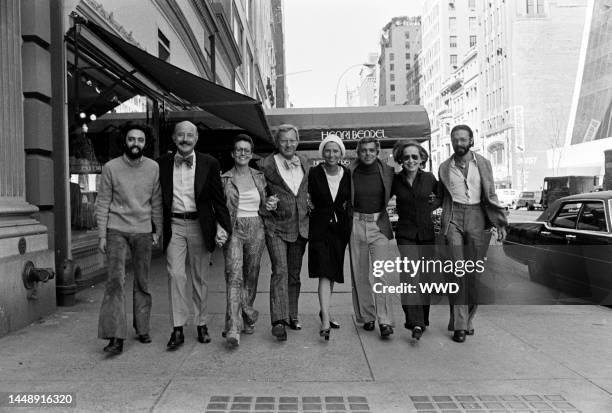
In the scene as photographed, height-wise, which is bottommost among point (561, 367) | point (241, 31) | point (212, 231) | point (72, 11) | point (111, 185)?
point (561, 367)

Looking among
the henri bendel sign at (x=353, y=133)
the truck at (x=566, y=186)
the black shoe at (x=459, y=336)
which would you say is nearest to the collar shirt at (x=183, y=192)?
the black shoe at (x=459, y=336)

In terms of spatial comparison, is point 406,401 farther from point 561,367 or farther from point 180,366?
point 180,366

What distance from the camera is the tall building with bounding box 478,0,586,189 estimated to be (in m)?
73.9

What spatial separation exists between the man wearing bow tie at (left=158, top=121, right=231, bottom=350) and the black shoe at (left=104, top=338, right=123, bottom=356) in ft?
1.38

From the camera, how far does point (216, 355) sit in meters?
4.71

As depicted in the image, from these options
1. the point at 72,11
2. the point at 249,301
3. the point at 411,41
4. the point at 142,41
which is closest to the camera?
the point at 249,301

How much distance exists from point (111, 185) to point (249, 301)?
1746mm

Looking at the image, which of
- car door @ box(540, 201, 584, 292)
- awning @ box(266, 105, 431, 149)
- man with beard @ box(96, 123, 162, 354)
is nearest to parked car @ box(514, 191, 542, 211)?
awning @ box(266, 105, 431, 149)

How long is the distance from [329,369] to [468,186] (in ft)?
7.55

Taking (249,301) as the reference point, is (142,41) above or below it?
above

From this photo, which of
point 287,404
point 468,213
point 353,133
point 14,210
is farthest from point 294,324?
point 353,133

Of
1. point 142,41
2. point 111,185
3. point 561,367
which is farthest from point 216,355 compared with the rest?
point 142,41

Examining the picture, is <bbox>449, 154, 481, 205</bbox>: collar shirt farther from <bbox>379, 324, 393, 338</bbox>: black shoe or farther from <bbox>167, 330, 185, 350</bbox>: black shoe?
<bbox>167, 330, 185, 350</bbox>: black shoe

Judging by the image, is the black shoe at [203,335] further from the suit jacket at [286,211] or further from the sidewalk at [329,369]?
the suit jacket at [286,211]
